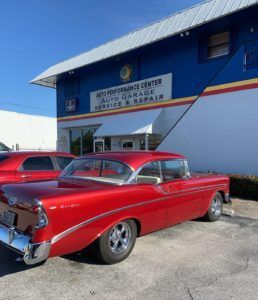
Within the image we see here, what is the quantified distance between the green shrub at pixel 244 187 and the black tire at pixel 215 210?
10.9ft

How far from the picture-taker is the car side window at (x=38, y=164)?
8.09 metres

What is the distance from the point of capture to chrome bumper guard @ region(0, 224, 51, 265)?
13.1ft

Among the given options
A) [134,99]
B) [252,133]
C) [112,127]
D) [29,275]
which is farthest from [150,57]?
[29,275]

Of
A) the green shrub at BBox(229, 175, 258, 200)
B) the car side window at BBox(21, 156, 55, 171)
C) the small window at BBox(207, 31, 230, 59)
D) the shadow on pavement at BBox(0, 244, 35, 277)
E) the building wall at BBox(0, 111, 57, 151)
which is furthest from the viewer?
the building wall at BBox(0, 111, 57, 151)

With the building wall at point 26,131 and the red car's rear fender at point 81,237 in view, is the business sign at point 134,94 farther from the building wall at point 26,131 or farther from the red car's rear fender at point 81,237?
the building wall at point 26,131

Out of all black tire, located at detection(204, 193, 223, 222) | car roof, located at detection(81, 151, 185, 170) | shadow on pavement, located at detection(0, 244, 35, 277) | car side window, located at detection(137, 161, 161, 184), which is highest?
car roof, located at detection(81, 151, 185, 170)

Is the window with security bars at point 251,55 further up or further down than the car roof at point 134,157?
further up

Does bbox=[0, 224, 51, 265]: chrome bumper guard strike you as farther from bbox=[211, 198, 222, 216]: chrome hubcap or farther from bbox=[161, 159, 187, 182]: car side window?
bbox=[211, 198, 222, 216]: chrome hubcap

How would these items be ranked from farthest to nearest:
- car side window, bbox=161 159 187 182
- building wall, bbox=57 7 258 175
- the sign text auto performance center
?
the sign text auto performance center < building wall, bbox=57 7 258 175 < car side window, bbox=161 159 187 182

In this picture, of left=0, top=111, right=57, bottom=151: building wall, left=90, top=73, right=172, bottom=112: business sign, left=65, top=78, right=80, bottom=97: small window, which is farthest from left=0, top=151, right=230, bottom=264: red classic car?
left=0, top=111, right=57, bottom=151: building wall

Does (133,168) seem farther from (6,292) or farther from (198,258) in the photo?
(6,292)

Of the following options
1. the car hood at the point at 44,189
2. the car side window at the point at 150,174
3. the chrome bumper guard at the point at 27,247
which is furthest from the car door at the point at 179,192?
the chrome bumper guard at the point at 27,247

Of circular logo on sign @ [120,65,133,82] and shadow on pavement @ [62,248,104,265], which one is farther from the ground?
circular logo on sign @ [120,65,133,82]

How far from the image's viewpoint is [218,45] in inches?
587
